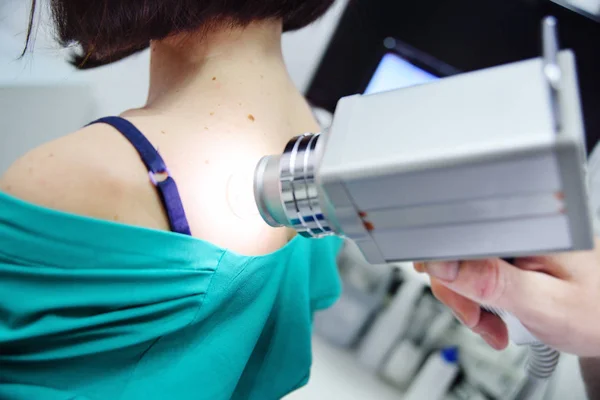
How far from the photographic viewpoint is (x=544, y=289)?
417 millimetres

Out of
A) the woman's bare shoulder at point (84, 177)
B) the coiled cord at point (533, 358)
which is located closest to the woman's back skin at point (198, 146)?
the woman's bare shoulder at point (84, 177)

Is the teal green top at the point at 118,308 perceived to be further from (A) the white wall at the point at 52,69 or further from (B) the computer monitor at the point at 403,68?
(B) the computer monitor at the point at 403,68

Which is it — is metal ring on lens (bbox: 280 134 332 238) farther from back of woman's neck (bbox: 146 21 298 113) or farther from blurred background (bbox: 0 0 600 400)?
blurred background (bbox: 0 0 600 400)

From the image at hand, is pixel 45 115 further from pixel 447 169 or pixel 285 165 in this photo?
pixel 447 169

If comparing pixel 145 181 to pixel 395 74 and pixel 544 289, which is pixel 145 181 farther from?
pixel 395 74

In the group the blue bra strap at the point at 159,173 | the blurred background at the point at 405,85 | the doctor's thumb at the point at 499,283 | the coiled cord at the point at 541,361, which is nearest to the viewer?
the doctor's thumb at the point at 499,283

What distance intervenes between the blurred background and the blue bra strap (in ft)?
1.86

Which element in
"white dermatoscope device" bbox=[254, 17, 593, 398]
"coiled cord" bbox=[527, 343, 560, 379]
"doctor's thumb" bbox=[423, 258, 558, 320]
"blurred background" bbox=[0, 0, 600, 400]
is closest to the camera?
"white dermatoscope device" bbox=[254, 17, 593, 398]

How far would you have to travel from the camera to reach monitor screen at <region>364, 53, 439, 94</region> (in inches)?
45.2

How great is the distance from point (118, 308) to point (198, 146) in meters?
0.20

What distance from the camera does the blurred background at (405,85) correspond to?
3.48ft

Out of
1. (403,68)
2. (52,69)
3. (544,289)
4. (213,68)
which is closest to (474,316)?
(544,289)

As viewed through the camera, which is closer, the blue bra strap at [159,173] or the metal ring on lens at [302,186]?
the metal ring on lens at [302,186]

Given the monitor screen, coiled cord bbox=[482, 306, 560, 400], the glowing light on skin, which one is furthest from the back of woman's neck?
the monitor screen
